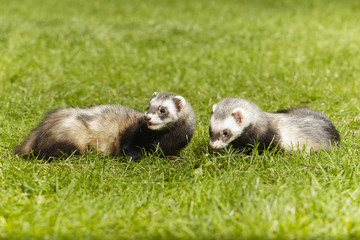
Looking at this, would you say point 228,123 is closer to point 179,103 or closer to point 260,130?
point 260,130

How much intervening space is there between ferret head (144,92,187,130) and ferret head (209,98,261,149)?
21.1 inches

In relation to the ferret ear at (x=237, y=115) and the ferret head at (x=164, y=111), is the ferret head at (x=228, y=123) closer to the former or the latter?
the ferret ear at (x=237, y=115)

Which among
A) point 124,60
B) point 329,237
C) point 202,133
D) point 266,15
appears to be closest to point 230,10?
point 266,15

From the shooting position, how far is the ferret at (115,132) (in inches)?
186

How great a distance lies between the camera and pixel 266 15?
46.4 ft

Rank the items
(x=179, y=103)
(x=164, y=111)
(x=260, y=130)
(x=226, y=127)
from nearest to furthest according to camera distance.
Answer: (x=226, y=127)
(x=260, y=130)
(x=164, y=111)
(x=179, y=103)

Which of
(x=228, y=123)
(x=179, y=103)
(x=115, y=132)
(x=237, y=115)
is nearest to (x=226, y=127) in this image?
(x=228, y=123)

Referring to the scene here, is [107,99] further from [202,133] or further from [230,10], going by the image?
[230,10]

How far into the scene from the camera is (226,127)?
14.6 feet

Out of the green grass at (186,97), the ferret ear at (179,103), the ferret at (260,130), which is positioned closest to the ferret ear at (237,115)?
the ferret at (260,130)

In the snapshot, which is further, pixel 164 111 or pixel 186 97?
pixel 186 97

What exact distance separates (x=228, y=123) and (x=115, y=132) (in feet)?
4.92

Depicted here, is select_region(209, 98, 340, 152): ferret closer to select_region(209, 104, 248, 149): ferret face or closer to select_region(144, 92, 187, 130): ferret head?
select_region(209, 104, 248, 149): ferret face

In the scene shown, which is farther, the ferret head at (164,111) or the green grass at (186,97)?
the ferret head at (164,111)
